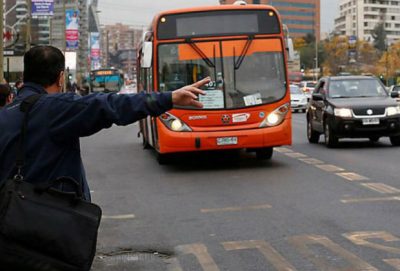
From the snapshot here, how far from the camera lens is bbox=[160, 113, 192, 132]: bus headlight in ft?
42.2

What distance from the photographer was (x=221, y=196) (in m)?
9.88

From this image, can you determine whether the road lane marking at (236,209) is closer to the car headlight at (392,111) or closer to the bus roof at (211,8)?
the bus roof at (211,8)

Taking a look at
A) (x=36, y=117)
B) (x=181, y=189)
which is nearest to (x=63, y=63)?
(x=36, y=117)

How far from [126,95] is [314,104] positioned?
1539 cm

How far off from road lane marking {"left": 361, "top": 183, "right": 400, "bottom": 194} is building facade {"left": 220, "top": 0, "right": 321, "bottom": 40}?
134 meters

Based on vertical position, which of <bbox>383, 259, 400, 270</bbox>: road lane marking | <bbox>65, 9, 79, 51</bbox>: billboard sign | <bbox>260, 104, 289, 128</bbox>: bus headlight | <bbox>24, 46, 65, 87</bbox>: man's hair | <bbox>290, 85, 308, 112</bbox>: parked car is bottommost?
<bbox>290, 85, 308, 112</bbox>: parked car

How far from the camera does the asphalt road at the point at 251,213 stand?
6266mm

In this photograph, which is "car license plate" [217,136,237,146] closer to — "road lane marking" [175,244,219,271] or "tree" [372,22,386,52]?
"road lane marking" [175,244,219,271]

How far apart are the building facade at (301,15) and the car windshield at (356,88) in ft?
415

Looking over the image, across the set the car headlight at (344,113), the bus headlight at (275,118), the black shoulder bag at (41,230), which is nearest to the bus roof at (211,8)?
the bus headlight at (275,118)

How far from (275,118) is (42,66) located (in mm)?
9774

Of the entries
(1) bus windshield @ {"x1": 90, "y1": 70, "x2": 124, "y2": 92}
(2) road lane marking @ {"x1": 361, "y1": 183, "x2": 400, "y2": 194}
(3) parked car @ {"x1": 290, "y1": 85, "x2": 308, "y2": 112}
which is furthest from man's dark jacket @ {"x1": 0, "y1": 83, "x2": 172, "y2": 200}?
(1) bus windshield @ {"x1": 90, "y1": 70, "x2": 124, "y2": 92}

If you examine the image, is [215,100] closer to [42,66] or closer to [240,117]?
[240,117]

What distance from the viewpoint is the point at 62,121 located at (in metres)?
3.25
